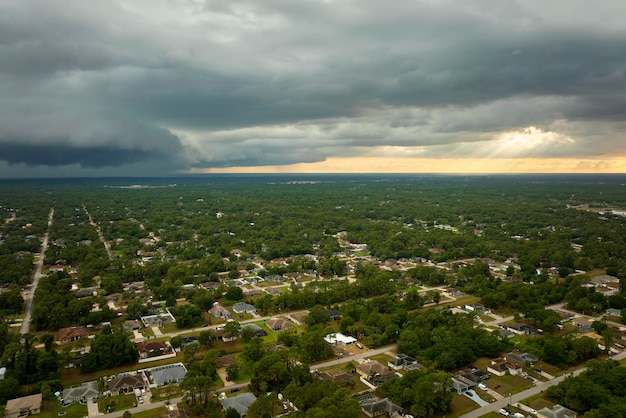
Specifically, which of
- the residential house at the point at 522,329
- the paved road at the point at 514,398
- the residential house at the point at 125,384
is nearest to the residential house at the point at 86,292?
the residential house at the point at 125,384

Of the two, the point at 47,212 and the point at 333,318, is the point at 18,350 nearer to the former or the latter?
the point at 333,318

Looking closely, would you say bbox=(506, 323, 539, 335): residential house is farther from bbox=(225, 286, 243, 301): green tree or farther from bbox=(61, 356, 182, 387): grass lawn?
bbox=(61, 356, 182, 387): grass lawn

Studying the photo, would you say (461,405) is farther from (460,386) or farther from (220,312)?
(220,312)

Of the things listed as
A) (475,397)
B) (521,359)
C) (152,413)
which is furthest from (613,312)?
(152,413)

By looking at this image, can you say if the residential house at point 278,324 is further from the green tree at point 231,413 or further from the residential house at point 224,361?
the green tree at point 231,413

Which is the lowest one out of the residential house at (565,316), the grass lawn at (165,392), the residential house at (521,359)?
the grass lawn at (165,392)

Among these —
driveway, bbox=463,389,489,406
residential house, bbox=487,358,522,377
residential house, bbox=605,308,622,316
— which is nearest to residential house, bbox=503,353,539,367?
residential house, bbox=487,358,522,377
